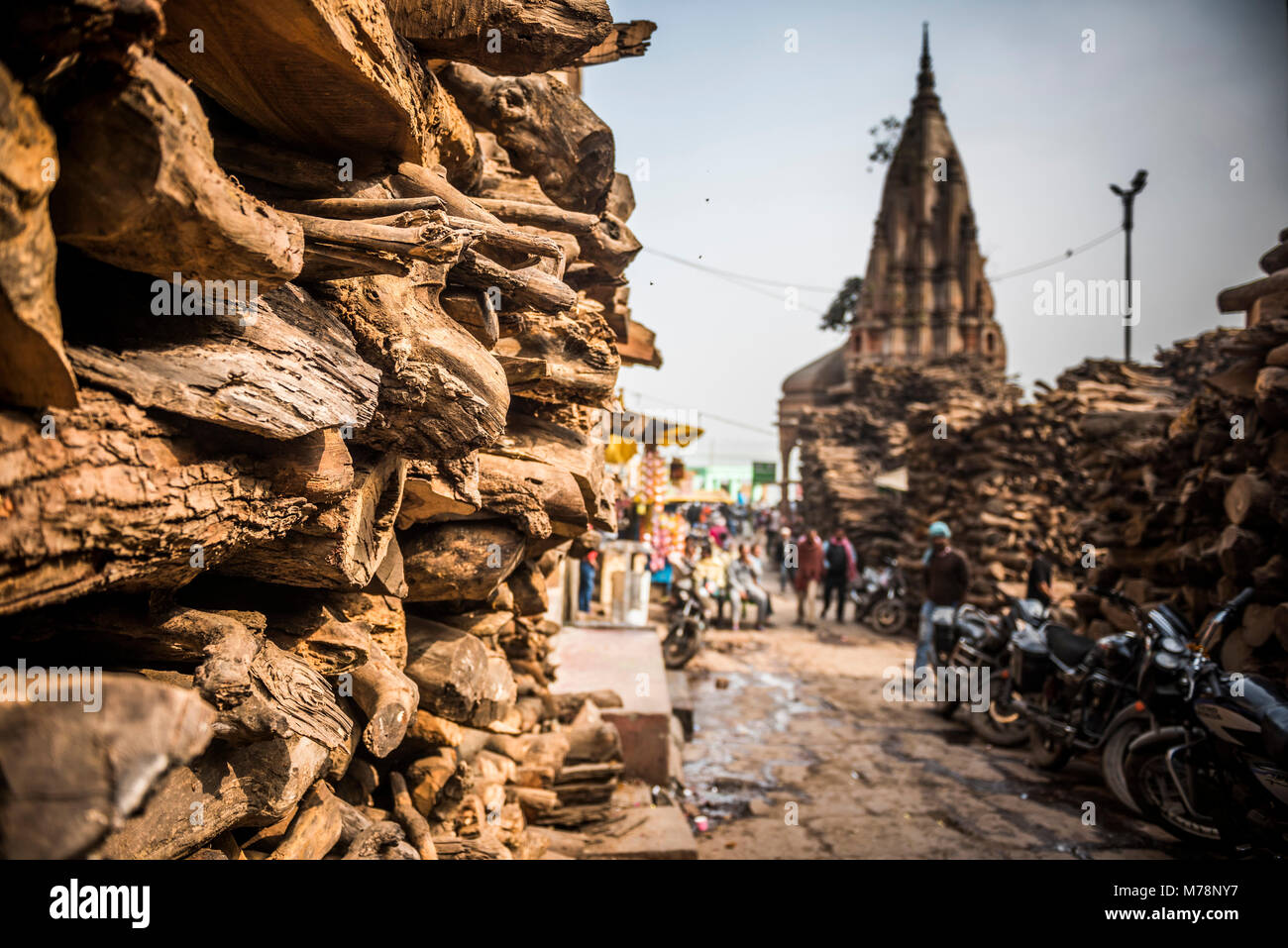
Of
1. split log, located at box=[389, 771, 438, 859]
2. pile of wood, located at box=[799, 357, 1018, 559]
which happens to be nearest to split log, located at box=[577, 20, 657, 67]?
split log, located at box=[389, 771, 438, 859]

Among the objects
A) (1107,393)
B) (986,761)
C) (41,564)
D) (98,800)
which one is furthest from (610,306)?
(1107,393)

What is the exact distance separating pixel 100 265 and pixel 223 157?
0.54 m

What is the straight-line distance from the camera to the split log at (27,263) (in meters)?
0.96

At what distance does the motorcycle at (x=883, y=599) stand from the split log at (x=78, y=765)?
15.3 meters

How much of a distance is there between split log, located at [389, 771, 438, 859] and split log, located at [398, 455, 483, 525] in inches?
40.7

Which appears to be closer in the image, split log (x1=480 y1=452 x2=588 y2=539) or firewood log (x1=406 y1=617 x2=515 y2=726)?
firewood log (x1=406 y1=617 x2=515 y2=726)

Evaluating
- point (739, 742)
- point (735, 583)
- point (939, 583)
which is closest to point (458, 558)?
point (739, 742)

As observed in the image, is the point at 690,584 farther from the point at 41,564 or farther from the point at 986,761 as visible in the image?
the point at 41,564

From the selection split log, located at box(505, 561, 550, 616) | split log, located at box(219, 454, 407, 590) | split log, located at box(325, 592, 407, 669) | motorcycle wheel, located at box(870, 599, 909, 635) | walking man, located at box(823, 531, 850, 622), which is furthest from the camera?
walking man, located at box(823, 531, 850, 622)

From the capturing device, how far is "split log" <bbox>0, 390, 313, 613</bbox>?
1.08m

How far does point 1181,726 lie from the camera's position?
5117 millimetres

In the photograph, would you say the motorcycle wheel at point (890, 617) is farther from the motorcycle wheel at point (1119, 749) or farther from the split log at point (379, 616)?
the split log at point (379, 616)

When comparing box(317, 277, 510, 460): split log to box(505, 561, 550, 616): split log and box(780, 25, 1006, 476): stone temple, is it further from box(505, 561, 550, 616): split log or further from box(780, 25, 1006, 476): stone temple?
box(780, 25, 1006, 476): stone temple

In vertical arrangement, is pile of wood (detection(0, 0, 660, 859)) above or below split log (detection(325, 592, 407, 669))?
above
